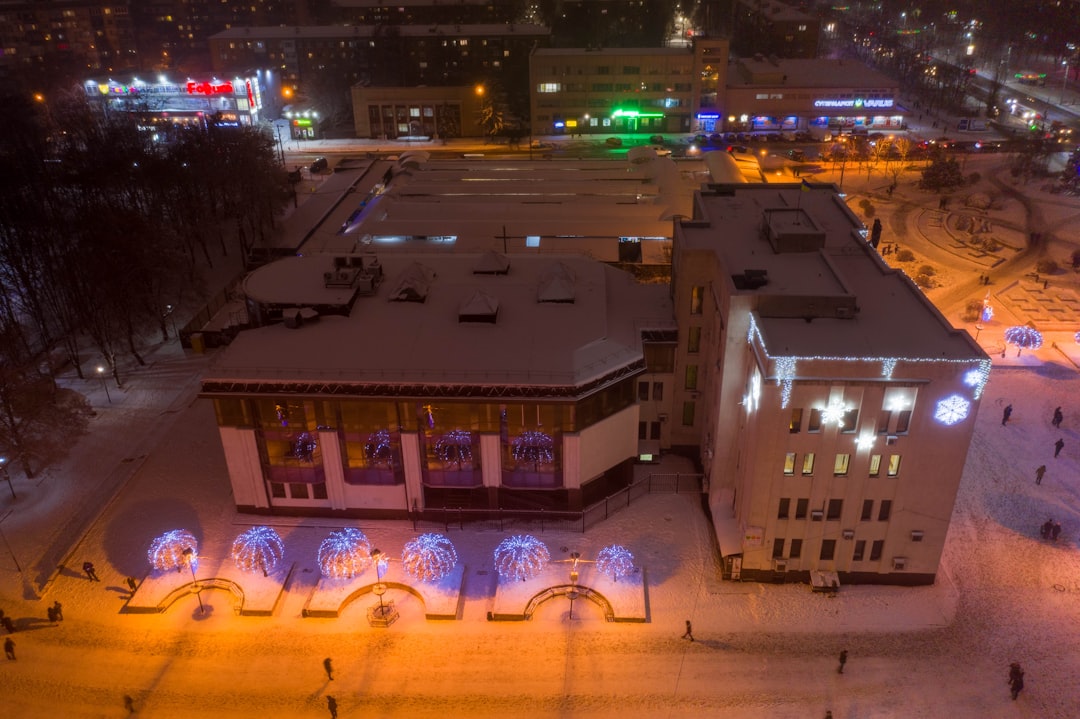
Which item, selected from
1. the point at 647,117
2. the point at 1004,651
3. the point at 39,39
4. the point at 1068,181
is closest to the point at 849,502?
the point at 1004,651

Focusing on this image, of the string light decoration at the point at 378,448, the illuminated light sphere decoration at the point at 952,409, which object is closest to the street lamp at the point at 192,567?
the string light decoration at the point at 378,448

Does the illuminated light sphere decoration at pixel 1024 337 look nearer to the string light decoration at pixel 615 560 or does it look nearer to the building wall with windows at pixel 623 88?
the string light decoration at pixel 615 560

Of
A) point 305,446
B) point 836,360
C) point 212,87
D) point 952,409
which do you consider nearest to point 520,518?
point 305,446

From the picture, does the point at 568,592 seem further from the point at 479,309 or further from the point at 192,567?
the point at 192,567

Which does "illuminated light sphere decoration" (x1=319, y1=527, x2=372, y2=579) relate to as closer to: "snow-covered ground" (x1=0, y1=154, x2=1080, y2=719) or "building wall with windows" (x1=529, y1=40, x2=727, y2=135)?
"snow-covered ground" (x1=0, y1=154, x2=1080, y2=719)

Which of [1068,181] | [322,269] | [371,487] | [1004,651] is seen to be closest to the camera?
[1004,651]

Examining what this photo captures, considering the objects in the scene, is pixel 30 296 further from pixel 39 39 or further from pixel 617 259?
pixel 39 39
